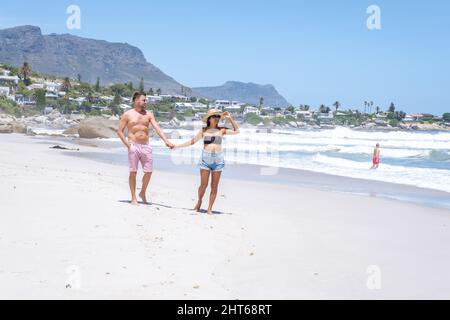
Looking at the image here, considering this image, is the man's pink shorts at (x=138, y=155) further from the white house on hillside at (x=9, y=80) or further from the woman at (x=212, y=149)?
the white house on hillside at (x=9, y=80)

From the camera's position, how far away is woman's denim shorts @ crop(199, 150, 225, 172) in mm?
7777

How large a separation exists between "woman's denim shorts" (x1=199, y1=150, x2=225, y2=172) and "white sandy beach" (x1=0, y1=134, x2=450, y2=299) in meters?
0.67

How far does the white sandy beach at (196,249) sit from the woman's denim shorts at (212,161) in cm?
67

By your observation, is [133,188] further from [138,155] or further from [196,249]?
[196,249]

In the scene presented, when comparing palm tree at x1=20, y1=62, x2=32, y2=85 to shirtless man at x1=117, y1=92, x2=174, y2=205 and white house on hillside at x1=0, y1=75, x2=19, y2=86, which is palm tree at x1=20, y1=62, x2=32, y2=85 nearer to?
white house on hillside at x1=0, y1=75, x2=19, y2=86

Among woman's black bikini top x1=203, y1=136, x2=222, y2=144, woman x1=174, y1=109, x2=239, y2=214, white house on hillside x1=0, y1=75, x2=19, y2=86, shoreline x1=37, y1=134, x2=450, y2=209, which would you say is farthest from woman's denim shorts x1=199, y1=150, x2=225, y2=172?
white house on hillside x1=0, y1=75, x2=19, y2=86

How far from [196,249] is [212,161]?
102 inches

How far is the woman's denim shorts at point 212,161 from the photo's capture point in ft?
25.5

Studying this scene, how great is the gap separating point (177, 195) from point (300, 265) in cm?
496

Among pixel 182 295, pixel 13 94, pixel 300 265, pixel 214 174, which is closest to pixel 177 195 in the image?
pixel 214 174

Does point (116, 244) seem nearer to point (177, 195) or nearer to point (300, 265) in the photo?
point (300, 265)

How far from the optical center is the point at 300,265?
200 inches

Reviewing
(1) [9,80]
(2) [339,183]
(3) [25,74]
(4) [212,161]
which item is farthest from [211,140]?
(3) [25,74]

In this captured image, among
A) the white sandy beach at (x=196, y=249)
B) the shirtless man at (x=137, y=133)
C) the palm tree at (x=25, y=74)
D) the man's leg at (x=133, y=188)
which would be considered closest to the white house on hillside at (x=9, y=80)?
the palm tree at (x=25, y=74)
